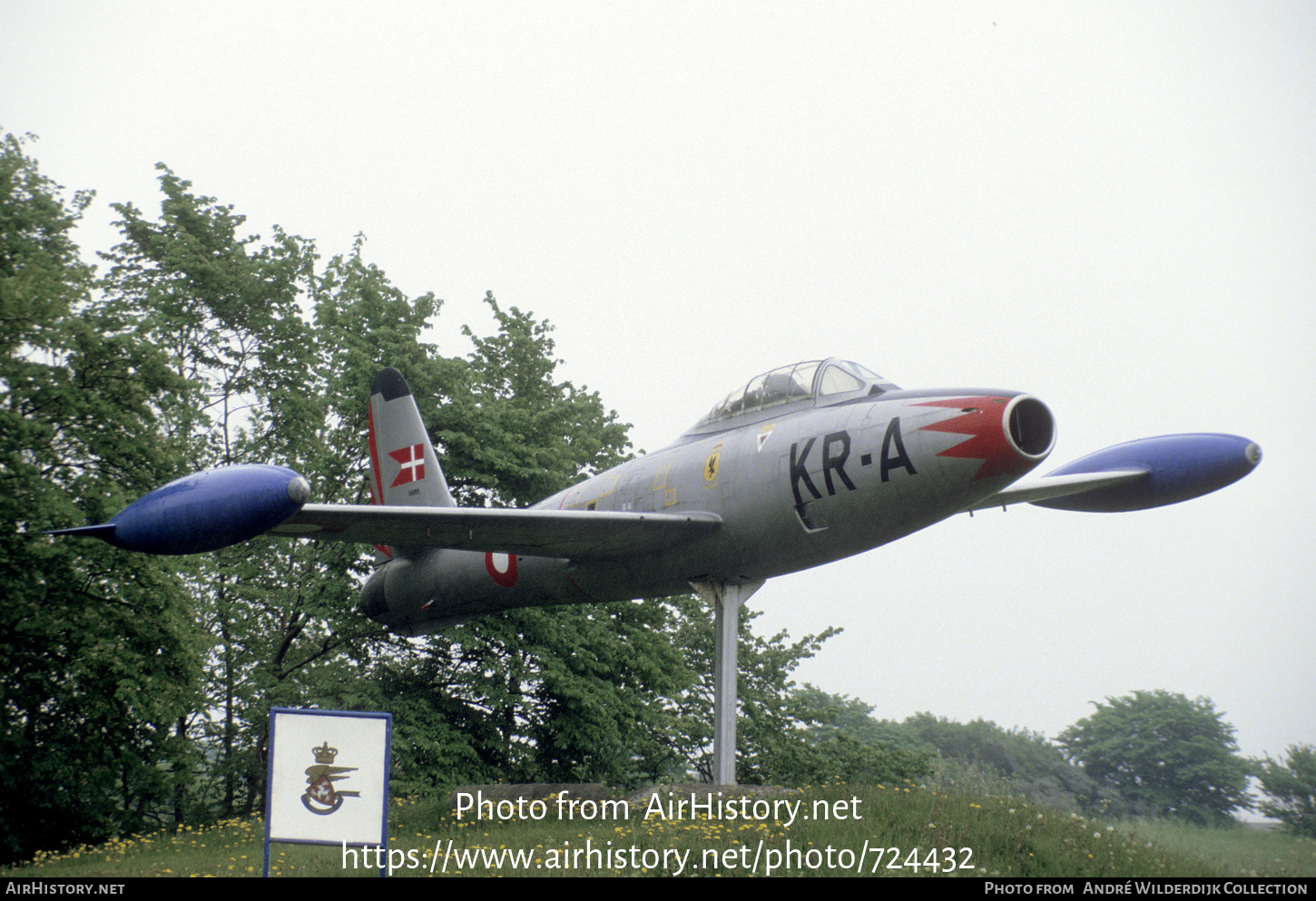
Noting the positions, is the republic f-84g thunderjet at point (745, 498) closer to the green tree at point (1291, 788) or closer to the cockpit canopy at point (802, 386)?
the cockpit canopy at point (802, 386)

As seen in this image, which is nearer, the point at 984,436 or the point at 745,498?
Answer: the point at 984,436

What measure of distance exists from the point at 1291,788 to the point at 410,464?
1310 centimetres

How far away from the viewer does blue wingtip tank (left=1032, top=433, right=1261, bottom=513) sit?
10648 mm

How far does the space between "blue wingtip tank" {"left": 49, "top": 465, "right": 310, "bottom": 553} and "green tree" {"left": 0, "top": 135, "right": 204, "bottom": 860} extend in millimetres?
9013

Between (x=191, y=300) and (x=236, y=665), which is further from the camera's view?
(x=191, y=300)

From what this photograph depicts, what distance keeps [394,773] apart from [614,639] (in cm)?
557

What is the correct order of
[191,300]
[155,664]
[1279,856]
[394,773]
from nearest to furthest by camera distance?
[1279,856] < [155,664] < [394,773] < [191,300]

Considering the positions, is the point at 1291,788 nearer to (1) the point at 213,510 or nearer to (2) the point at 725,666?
(2) the point at 725,666

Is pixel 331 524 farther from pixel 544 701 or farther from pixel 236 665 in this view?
pixel 236 665

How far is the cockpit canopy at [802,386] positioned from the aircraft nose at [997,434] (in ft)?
4.36

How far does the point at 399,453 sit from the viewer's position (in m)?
15.6

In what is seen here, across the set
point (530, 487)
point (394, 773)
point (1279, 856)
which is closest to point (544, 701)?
point (394, 773)

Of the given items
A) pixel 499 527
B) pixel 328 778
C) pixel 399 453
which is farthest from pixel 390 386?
pixel 328 778
